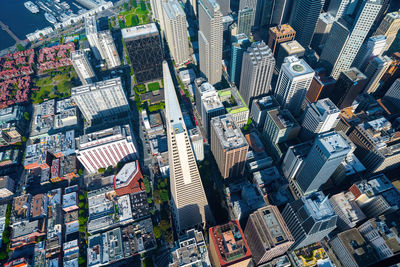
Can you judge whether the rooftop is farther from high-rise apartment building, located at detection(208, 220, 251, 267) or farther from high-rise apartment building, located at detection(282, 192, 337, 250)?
high-rise apartment building, located at detection(208, 220, 251, 267)

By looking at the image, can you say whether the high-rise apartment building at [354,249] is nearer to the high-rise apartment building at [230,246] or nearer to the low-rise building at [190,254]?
the high-rise apartment building at [230,246]

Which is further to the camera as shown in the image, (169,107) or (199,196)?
(199,196)

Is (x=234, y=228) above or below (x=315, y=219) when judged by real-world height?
above

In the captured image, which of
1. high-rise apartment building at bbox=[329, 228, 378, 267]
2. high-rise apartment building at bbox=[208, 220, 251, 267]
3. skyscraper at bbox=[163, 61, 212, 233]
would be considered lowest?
high-rise apartment building at bbox=[329, 228, 378, 267]

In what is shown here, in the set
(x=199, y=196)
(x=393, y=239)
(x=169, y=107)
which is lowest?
(x=393, y=239)

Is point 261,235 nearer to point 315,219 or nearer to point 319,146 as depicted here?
point 315,219

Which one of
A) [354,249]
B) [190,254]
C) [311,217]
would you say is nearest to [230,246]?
[190,254]

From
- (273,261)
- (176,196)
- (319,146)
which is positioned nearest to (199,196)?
(176,196)

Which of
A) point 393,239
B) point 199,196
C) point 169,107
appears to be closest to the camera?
point 169,107

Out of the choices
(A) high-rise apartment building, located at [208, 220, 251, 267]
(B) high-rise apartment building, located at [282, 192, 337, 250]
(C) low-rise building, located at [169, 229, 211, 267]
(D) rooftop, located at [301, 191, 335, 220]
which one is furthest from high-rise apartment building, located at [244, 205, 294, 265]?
(C) low-rise building, located at [169, 229, 211, 267]
